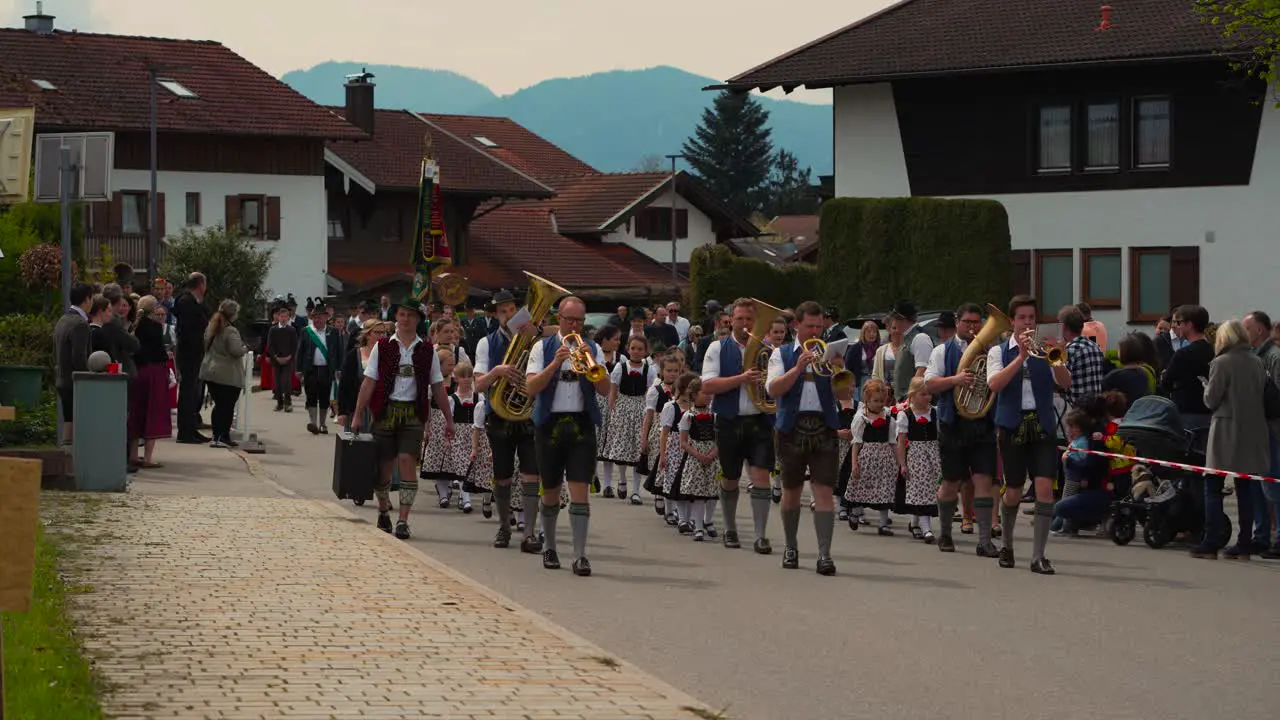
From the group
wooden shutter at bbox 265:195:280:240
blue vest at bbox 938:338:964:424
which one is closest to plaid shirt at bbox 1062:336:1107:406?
blue vest at bbox 938:338:964:424

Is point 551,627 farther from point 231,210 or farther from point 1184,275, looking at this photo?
point 231,210

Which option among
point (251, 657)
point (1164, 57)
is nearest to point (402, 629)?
point (251, 657)

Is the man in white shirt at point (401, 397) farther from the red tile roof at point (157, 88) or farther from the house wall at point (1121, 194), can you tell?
the red tile roof at point (157, 88)

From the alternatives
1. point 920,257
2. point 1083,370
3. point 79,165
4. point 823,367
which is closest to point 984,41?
point 920,257

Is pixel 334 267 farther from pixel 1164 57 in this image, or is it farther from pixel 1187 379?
pixel 1187 379

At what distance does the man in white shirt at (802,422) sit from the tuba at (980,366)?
142 centimetres

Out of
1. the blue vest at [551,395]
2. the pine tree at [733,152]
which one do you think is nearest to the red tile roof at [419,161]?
→ the pine tree at [733,152]

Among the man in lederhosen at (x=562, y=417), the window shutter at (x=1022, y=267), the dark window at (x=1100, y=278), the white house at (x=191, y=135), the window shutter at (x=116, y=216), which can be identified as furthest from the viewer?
the window shutter at (x=116, y=216)

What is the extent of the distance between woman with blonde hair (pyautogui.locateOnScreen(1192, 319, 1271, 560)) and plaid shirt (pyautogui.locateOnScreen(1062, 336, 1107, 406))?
9.73ft

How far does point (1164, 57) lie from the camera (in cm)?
3866

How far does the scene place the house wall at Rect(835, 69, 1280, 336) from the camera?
39719 millimetres

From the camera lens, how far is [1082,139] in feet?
135

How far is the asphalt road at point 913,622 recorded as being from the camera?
9648mm

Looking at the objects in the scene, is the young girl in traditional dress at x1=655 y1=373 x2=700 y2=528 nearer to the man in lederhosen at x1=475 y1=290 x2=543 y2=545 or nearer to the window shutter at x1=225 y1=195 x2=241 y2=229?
the man in lederhosen at x1=475 y1=290 x2=543 y2=545
